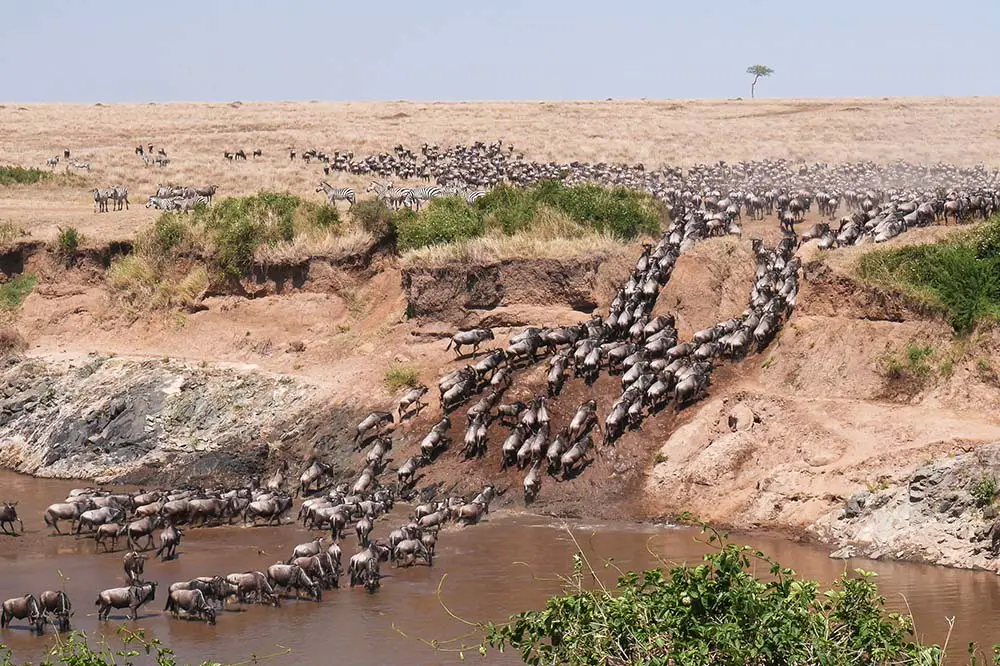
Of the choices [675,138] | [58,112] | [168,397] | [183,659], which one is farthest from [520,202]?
[58,112]

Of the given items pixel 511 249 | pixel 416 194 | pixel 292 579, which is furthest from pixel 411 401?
pixel 416 194

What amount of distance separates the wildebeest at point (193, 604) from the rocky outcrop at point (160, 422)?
7898mm

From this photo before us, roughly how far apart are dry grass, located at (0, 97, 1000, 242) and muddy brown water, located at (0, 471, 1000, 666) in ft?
84.4

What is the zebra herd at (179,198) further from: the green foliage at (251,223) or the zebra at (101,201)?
the green foliage at (251,223)

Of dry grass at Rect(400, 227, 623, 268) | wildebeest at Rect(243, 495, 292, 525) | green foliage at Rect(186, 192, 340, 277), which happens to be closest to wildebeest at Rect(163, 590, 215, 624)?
wildebeest at Rect(243, 495, 292, 525)

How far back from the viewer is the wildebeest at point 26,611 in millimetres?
16375

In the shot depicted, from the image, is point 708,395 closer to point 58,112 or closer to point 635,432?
point 635,432

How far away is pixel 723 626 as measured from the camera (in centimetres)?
1016

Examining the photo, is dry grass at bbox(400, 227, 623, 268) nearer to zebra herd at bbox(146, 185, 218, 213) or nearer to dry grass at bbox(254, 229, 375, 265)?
dry grass at bbox(254, 229, 375, 265)

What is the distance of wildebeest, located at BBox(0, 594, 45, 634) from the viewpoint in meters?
16.4

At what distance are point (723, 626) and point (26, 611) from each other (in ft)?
31.4

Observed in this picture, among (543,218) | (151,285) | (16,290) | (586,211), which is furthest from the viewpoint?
(16,290)

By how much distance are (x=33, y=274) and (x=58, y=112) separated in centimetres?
5430

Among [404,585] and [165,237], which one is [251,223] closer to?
[165,237]
